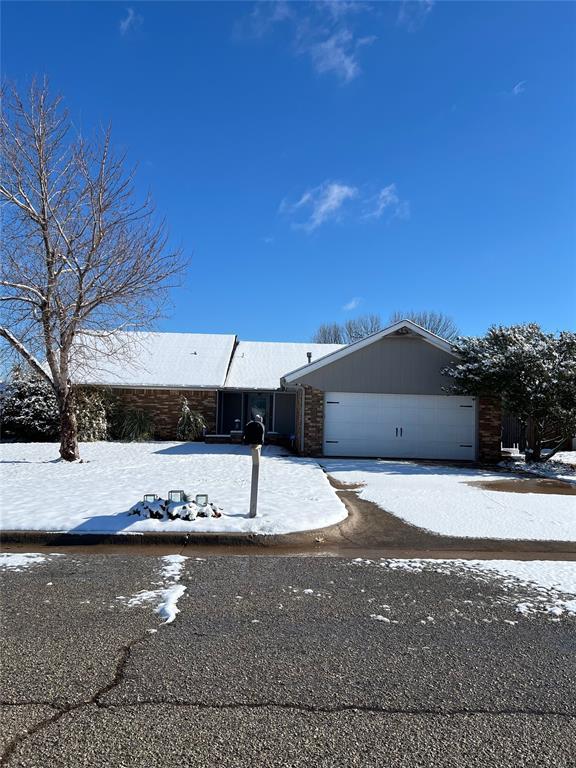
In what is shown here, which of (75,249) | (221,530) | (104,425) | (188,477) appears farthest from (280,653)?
(104,425)

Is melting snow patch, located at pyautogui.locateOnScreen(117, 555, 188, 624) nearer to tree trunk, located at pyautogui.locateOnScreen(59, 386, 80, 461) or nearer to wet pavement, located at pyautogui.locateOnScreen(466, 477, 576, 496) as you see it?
wet pavement, located at pyautogui.locateOnScreen(466, 477, 576, 496)

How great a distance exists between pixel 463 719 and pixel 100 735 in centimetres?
183

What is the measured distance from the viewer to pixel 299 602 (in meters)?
4.54

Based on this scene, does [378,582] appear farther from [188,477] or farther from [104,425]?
[104,425]

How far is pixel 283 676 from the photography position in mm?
3195

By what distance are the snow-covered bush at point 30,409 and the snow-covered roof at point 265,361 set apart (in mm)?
6984

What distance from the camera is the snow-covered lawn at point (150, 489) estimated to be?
695 cm

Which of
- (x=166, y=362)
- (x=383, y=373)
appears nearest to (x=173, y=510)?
(x=383, y=373)

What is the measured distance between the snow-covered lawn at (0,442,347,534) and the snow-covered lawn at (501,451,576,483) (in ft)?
19.8

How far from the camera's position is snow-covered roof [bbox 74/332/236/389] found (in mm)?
21781

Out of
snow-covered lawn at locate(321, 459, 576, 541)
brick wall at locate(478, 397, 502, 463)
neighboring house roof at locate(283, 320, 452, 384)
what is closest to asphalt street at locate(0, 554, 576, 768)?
snow-covered lawn at locate(321, 459, 576, 541)

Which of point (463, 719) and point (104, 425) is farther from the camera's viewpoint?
point (104, 425)

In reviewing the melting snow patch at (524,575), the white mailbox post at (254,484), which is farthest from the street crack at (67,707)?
the white mailbox post at (254,484)

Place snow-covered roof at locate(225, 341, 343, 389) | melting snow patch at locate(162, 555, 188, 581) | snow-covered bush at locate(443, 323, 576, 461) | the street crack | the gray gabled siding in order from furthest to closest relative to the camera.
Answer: snow-covered roof at locate(225, 341, 343, 389), the gray gabled siding, snow-covered bush at locate(443, 323, 576, 461), melting snow patch at locate(162, 555, 188, 581), the street crack
